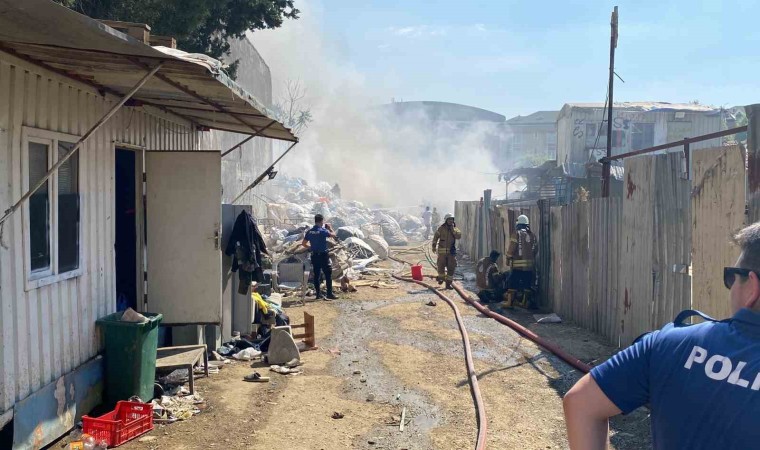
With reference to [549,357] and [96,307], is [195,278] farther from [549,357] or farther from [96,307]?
[549,357]

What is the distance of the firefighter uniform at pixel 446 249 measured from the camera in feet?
48.7

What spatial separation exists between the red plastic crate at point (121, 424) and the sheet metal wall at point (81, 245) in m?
0.54

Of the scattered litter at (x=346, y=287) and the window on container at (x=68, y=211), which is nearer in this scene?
the window on container at (x=68, y=211)

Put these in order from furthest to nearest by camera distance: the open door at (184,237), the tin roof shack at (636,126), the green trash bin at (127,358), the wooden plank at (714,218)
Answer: the tin roof shack at (636,126) < the open door at (184,237) < the green trash bin at (127,358) < the wooden plank at (714,218)

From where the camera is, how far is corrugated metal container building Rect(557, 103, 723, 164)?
33.8m

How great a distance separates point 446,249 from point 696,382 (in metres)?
13.0

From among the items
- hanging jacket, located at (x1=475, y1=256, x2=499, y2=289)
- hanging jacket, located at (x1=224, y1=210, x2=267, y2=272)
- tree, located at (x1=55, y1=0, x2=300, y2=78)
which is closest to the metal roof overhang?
hanging jacket, located at (x1=224, y1=210, x2=267, y2=272)

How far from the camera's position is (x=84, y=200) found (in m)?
6.09

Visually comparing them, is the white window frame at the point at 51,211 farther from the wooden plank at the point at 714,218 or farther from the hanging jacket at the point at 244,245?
the wooden plank at the point at 714,218

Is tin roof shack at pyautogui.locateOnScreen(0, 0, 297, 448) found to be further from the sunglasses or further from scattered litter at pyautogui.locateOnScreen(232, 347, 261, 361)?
the sunglasses

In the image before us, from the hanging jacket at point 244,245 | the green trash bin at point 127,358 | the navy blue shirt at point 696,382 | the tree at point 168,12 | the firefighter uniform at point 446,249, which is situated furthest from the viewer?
the firefighter uniform at point 446,249

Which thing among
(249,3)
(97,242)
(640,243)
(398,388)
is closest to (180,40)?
(249,3)

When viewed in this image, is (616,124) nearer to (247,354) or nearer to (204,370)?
(247,354)

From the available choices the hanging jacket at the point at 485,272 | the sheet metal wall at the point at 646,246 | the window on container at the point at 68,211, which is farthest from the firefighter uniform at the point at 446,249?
the window on container at the point at 68,211
